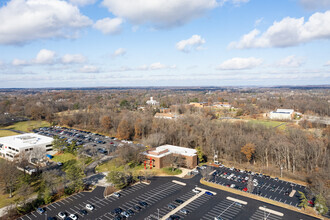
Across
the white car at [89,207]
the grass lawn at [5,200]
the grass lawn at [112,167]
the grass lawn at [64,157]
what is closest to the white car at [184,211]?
the white car at [89,207]

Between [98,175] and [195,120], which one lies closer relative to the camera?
[98,175]

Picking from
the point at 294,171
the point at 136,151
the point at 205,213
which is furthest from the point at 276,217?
the point at 136,151

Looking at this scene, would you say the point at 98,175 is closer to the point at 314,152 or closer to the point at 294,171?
the point at 294,171

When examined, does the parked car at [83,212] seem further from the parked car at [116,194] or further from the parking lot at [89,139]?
the parking lot at [89,139]

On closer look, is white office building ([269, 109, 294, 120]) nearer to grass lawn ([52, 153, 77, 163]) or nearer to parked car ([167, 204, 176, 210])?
parked car ([167, 204, 176, 210])

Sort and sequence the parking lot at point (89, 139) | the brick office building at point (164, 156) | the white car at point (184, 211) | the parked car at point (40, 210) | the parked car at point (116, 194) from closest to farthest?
the white car at point (184, 211)
the parked car at point (40, 210)
the parked car at point (116, 194)
the brick office building at point (164, 156)
the parking lot at point (89, 139)

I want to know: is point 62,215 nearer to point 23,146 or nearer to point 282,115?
point 23,146
